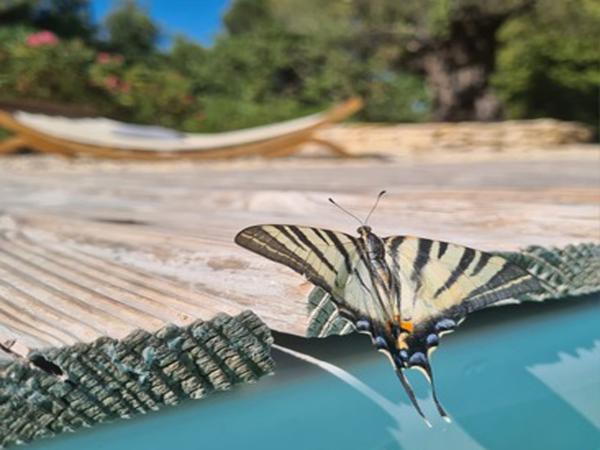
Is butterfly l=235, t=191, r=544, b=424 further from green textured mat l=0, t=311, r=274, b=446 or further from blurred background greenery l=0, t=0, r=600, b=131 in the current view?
blurred background greenery l=0, t=0, r=600, b=131

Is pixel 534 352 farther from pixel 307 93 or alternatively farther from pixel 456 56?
pixel 307 93

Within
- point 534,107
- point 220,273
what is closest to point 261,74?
point 534,107

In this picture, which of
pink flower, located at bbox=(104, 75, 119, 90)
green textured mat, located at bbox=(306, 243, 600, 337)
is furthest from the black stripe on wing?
pink flower, located at bbox=(104, 75, 119, 90)

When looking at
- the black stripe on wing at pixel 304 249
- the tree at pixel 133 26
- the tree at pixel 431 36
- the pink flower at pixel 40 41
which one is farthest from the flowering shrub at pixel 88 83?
the tree at pixel 133 26

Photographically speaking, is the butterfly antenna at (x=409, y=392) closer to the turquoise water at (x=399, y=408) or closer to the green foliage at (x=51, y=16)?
the turquoise water at (x=399, y=408)

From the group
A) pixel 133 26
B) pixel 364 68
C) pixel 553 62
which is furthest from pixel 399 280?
pixel 133 26

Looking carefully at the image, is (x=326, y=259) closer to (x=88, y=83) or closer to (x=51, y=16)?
(x=88, y=83)
